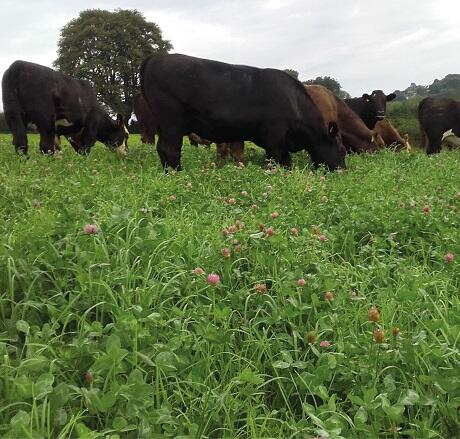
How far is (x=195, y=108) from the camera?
23.1ft

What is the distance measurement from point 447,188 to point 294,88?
3.44 meters

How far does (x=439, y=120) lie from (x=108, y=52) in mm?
32372

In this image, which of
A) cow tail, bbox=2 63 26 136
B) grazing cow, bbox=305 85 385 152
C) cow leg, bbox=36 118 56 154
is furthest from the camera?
grazing cow, bbox=305 85 385 152

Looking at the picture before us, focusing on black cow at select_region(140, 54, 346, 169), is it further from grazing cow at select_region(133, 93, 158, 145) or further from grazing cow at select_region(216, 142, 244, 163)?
grazing cow at select_region(133, 93, 158, 145)

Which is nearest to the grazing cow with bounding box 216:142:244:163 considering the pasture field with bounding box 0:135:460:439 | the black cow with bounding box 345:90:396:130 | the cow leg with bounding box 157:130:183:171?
the cow leg with bounding box 157:130:183:171

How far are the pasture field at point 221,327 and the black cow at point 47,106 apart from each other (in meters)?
4.58

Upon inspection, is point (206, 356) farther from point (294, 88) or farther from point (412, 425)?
point (294, 88)

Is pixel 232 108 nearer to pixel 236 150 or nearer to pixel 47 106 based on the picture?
pixel 236 150

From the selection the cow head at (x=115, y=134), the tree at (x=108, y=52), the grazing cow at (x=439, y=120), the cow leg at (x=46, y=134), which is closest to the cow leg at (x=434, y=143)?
the grazing cow at (x=439, y=120)

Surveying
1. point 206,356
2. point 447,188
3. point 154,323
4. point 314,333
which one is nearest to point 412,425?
point 314,333

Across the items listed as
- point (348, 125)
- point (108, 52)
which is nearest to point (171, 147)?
point (348, 125)

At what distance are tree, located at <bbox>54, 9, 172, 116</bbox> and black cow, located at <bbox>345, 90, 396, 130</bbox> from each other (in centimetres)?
2812

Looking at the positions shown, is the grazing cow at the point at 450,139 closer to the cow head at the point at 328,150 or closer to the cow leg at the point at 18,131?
the cow head at the point at 328,150

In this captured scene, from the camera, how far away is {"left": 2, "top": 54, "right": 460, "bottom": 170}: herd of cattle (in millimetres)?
6910
